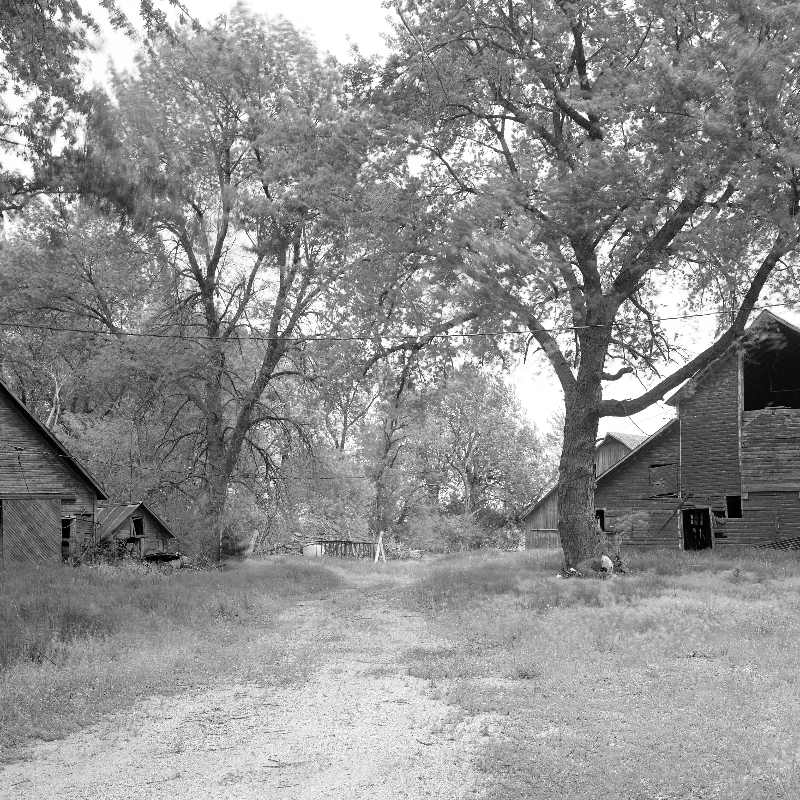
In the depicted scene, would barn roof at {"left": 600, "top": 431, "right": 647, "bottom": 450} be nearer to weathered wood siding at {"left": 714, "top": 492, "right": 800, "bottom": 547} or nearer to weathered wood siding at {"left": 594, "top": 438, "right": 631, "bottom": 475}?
weathered wood siding at {"left": 594, "top": 438, "right": 631, "bottom": 475}

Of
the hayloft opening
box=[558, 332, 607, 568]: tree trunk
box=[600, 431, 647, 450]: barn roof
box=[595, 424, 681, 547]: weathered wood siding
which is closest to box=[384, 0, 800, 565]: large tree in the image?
box=[558, 332, 607, 568]: tree trunk

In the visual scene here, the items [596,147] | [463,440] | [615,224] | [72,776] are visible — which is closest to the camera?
[72,776]

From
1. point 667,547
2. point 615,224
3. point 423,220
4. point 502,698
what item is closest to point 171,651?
point 502,698

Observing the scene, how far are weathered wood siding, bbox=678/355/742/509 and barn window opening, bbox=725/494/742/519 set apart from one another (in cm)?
19

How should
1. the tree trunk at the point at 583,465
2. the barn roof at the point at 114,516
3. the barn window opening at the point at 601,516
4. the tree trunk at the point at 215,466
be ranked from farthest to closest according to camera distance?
the barn window opening at the point at 601,516, the barn roof at the point at 114,516, the tree trunk at the point at 215,466, the tree trunk at the point at 583,465

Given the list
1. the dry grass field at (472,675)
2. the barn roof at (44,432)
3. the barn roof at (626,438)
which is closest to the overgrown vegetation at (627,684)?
the dry grass field at (472,675)

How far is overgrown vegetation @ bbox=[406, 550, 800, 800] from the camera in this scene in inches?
243

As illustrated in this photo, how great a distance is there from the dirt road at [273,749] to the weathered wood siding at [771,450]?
24458 millimetres

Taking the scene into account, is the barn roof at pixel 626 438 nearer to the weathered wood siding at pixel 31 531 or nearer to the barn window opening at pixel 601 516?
the barn window opening at pixel 601 516

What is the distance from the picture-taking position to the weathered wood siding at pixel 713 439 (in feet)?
103

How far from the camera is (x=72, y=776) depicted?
6.48m

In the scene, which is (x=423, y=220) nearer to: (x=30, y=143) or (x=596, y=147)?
(x=596, y=147)

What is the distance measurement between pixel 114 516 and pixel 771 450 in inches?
1039

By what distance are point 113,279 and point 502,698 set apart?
24732mm
